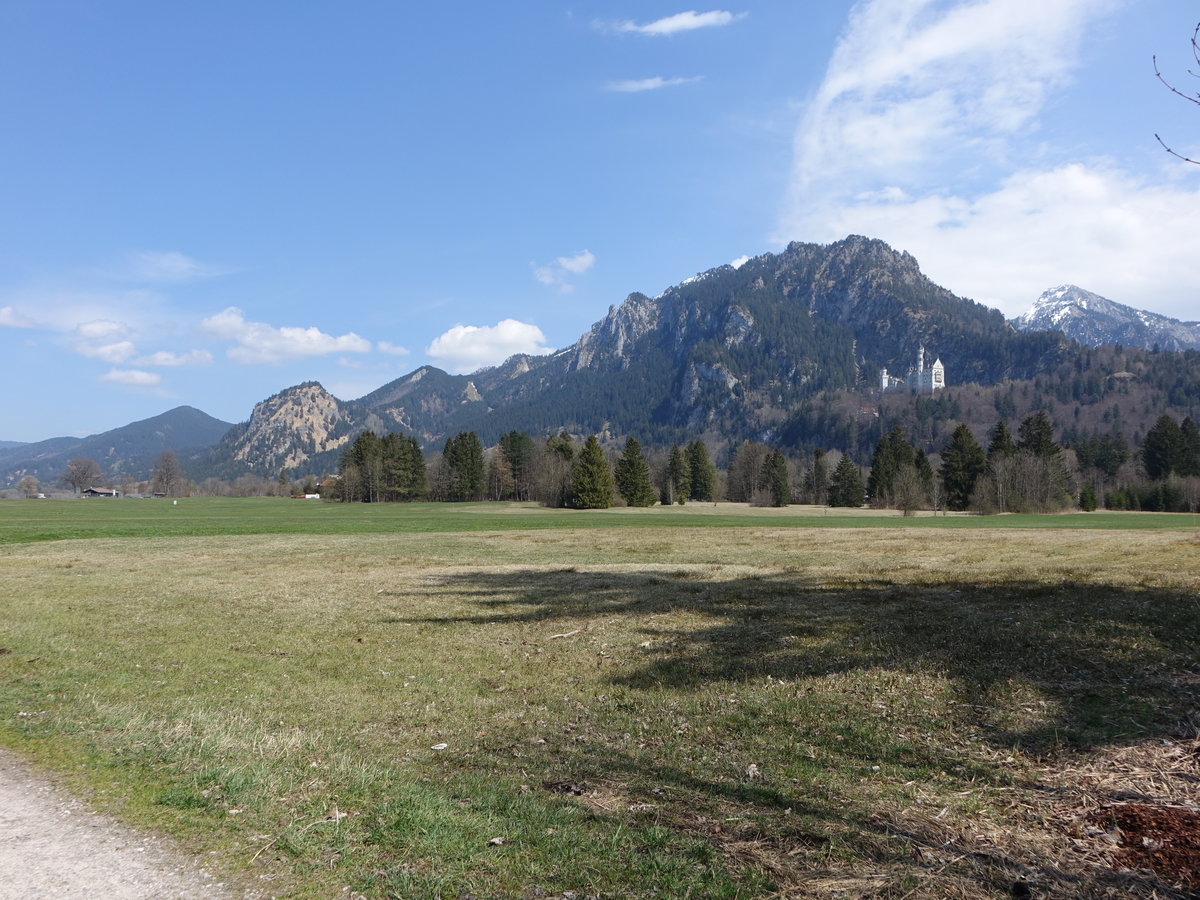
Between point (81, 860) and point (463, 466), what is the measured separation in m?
132

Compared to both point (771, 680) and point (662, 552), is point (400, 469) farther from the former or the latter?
point (771, 680)

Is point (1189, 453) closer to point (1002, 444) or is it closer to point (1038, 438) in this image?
point (1038, 438)

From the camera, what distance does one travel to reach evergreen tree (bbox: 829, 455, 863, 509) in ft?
419

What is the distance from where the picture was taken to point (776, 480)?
13300 cm

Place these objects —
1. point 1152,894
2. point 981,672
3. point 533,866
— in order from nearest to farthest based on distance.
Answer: point 1152,894 < point 533,866 < point 981,672

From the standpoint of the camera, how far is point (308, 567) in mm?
29406

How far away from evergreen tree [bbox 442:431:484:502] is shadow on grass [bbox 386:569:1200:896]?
11730 centimetres

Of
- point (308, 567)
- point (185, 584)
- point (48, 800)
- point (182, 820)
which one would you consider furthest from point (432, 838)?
point (308, 567)

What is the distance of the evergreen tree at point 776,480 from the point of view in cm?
13162

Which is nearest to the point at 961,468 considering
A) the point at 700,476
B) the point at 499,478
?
the point at 700,476

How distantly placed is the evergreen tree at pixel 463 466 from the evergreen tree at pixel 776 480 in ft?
180

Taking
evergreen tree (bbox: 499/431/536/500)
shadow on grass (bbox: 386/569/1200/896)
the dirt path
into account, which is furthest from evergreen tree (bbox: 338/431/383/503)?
the dirt path

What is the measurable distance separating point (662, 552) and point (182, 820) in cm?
3102

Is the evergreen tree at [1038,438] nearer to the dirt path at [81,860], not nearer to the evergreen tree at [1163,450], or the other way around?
the evergreen tree at [1163,450]
